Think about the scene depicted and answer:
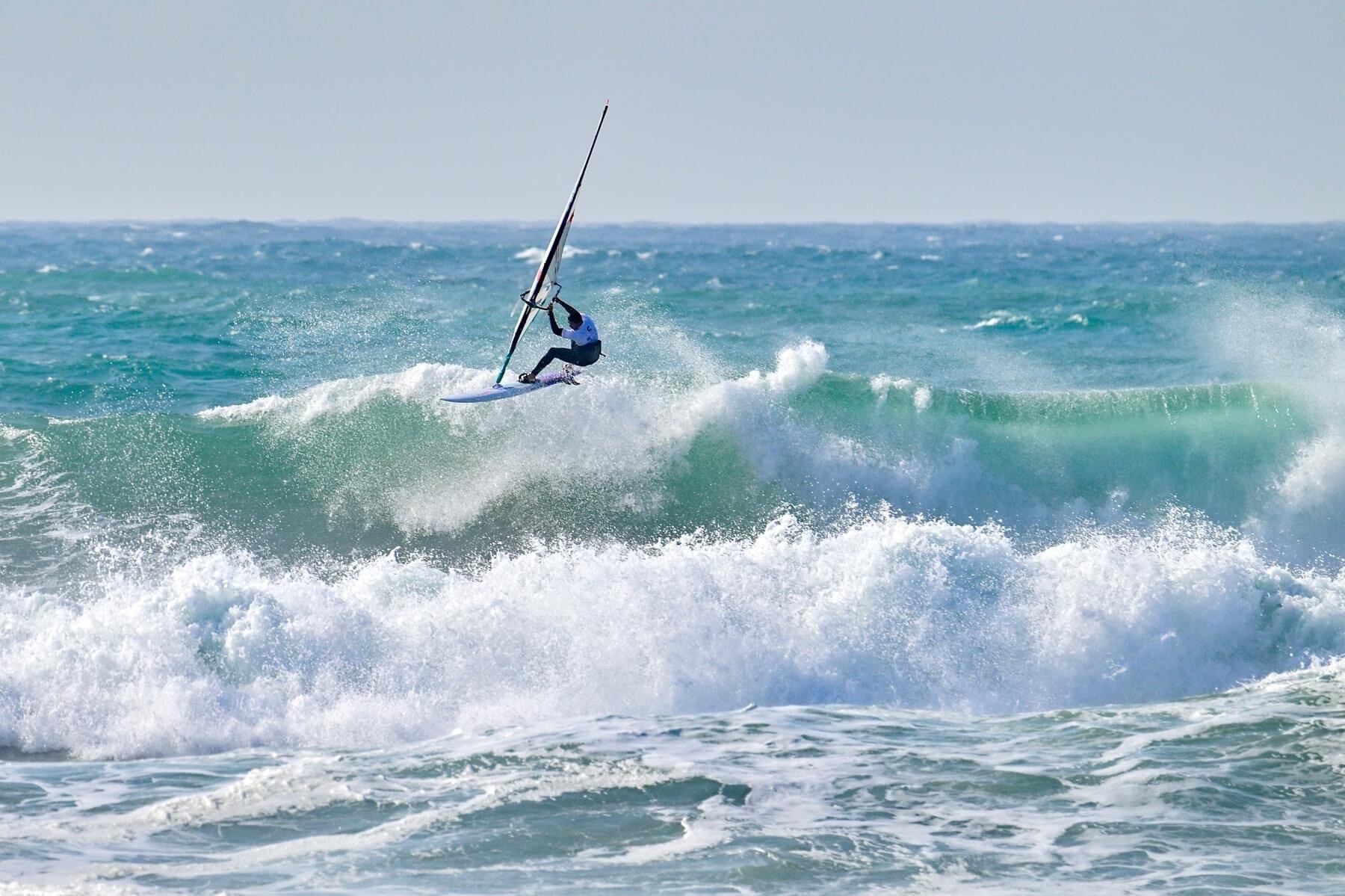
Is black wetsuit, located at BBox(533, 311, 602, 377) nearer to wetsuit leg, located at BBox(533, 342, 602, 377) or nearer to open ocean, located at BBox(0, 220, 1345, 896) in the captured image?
wetsuit leg, located at BBox(533, 342, 602, 377)

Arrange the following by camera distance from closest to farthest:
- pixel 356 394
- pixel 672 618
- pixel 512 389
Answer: pixel 512 389 < pixel 672 618 < pixel 356 394

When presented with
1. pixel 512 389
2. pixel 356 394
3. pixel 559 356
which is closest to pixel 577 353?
pixel 559 356

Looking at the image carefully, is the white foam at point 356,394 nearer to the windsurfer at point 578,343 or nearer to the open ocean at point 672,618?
the open ocean at point 672,618

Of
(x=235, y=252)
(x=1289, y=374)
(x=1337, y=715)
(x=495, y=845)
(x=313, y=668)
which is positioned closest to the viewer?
(x=495, y=845)

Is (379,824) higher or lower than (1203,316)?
lower

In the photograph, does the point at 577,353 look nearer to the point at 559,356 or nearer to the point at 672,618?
the point at 559,356

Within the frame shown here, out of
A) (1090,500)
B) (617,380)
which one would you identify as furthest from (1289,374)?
(617,380)

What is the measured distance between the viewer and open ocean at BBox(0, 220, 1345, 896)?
9.30 meters

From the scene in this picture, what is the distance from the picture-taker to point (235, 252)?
184 ft

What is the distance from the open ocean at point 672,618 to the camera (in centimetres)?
Result: 930

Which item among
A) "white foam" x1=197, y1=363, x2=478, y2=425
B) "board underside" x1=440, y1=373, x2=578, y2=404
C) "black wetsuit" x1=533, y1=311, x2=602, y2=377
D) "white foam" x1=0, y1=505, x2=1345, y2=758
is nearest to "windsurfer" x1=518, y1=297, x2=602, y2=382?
"black wetsuit" x1=533, y1=311, x2=602, y2=377

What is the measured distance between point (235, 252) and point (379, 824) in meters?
50.0

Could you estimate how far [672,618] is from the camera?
1348 cm

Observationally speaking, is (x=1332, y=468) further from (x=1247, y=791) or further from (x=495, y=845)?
(x=495, y=845)
